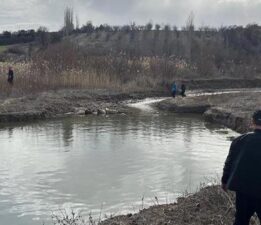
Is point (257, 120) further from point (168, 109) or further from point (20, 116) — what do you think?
point (168, 109)

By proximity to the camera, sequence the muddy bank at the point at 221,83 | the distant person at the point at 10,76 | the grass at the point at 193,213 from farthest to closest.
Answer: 1. the muddy bank at the point at 221,83
2. the distant person at the point at 10,76
3. the grass at the point at 193,213

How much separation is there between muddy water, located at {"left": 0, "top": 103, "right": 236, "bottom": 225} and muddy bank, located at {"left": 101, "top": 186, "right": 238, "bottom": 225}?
3.78 ft

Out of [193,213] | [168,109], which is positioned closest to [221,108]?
[168,109]

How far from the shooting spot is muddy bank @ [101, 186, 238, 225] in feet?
22.8

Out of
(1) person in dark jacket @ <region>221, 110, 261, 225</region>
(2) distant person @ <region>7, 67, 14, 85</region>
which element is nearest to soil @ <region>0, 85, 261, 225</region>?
(1) person in dark jacket @ <region>221, 110, 261, 225</region>

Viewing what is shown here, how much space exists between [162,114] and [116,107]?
277cm

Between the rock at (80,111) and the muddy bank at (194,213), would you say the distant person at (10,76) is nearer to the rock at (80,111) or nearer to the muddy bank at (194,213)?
the rock at (80,111)

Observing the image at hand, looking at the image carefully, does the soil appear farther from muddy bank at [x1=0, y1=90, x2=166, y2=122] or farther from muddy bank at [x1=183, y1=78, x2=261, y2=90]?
muddy bank at [x1=183, y1=78, x2=261, y2=90]

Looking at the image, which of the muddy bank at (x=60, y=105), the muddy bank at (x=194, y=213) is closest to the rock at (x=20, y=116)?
the muddy bank at (x=60, y=105)

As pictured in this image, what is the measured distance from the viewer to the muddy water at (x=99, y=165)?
370 inches

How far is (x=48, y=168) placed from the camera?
39.6 ft

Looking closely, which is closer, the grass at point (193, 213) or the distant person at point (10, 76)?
the grass at point (193, 213)

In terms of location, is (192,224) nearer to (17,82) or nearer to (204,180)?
(204,180)

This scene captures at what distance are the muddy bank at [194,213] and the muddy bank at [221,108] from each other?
28.5 ft
